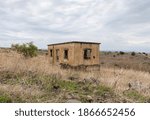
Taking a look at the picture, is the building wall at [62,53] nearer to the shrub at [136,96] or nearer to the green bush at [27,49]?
the green bush at [27,49]

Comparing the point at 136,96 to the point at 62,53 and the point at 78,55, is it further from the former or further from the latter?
the point at 62,53

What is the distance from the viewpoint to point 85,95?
24.8 feet

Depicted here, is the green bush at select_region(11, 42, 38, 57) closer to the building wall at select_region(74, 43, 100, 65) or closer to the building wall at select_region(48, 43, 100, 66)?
the building wall at select_region(48, 43, 100, 66)

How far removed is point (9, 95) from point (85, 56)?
43.7 ft

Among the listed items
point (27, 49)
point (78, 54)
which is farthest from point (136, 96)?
point (27, 49)

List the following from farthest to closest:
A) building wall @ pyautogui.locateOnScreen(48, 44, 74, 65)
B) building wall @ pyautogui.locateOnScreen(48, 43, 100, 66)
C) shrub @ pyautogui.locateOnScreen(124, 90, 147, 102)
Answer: building wall @ pyautogui.locateOnScreen(48, 44, 74, 65) → building wall @ pyautogui.locateOnScreen(48, 43, 100, 66) → shrub @ pyautogui.locateOnScreen(124, 90, 147, 102)

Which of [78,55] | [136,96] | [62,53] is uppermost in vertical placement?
[62,53]

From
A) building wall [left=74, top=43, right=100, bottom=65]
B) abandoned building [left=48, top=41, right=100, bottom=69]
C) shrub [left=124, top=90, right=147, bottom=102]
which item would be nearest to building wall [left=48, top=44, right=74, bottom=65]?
abandoned building [left=48, top=41, right=100, bottom=69]

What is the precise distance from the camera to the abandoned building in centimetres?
1844

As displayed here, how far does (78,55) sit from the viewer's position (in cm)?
1853

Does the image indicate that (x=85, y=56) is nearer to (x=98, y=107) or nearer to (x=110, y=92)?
(x=110, y=92)

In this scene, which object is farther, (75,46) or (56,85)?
(75,46)

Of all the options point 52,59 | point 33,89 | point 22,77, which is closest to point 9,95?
point 33,89

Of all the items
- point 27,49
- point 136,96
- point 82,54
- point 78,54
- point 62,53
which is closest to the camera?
point 136,96
